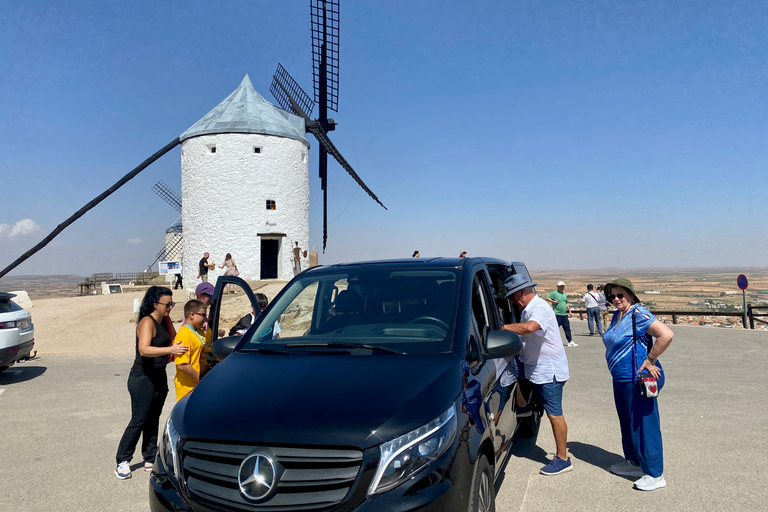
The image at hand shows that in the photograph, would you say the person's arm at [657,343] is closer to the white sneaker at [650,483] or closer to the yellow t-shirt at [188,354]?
the white sneaker at [650,483]

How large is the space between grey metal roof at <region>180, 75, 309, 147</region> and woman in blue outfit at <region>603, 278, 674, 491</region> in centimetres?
2550

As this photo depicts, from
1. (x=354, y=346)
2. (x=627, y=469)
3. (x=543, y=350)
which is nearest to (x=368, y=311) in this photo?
(x=354, y=346)

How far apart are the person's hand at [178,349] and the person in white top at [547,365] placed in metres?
2.77

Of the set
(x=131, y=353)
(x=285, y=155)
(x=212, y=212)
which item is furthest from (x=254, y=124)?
(x=131, y=353)

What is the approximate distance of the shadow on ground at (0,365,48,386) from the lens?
10055 mm

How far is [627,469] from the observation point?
4852 millimetres

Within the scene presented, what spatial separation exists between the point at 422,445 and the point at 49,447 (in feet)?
16.6

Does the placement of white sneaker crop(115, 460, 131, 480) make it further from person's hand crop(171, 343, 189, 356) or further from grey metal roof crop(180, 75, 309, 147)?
grey metal roof crop(180, 75, 309, 147)

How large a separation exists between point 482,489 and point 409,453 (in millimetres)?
792

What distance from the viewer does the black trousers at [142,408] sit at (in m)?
4.84

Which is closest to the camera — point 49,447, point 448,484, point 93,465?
point 448,484

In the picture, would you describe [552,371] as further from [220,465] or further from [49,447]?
[49,447]

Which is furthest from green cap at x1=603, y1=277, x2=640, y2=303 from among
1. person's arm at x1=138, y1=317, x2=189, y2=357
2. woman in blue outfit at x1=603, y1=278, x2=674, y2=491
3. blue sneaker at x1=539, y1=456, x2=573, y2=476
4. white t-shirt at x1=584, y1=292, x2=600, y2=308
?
white t-shirt at x1=584, y1=292, x2=600, y2=308

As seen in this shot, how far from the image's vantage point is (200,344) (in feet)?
15.8
